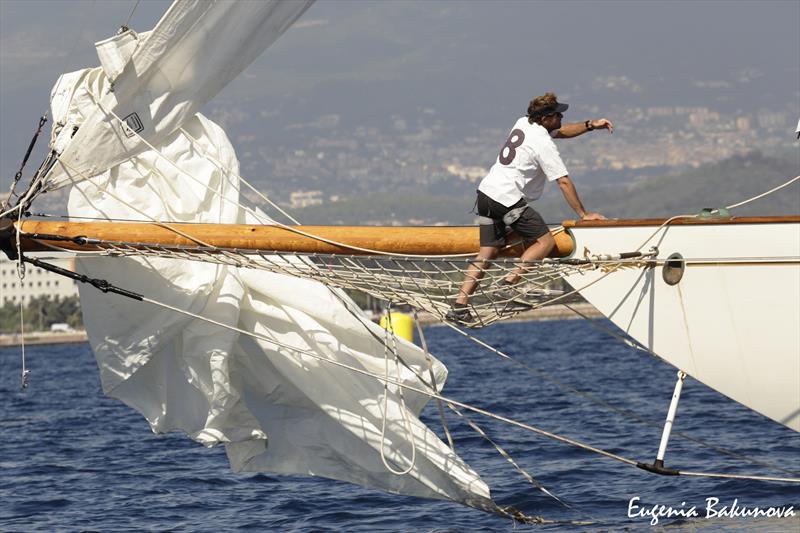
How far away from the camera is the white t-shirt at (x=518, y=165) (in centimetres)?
789

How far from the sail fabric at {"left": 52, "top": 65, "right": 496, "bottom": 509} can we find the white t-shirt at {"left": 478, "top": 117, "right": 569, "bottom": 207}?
1.54m

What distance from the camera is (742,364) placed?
741cm

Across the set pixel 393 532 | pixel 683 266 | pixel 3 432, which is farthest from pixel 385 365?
pixel 3 432

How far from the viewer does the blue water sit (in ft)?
34.4

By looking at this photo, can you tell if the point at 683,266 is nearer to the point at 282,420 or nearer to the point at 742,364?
the point at 742,364

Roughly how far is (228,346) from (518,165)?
7.49 ft

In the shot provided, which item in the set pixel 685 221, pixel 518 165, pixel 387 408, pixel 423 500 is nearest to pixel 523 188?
pixel 518 165

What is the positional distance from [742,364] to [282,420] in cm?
326

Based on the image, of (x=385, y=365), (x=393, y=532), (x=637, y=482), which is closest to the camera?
(x=385, y=365)

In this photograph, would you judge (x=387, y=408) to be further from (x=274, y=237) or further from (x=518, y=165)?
(x=518, y=165)

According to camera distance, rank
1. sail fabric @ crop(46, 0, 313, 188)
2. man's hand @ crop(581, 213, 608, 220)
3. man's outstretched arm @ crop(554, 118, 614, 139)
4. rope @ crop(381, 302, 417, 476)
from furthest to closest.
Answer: rope @ crop(381, 302, 417, 476) < sail fabric @ crop(46, 0, 313, 188) < man's outstretched arm @ crop(554, 118, 614, 139) < man's hand @ crop(581, 213, 608, 220)

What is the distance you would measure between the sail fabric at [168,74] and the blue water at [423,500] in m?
3.41

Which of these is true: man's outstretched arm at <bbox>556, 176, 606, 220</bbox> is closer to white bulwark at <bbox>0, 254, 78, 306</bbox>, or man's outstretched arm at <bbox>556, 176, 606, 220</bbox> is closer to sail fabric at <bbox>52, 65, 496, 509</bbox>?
sail fabric at <bbox>52, 65, 496, 509</bbox>

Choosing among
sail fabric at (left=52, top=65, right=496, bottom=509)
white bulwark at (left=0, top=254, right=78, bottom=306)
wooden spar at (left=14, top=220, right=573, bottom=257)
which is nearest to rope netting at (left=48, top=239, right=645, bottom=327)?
wooden spar at (left=14, top=220, right=573, bottom=257)
